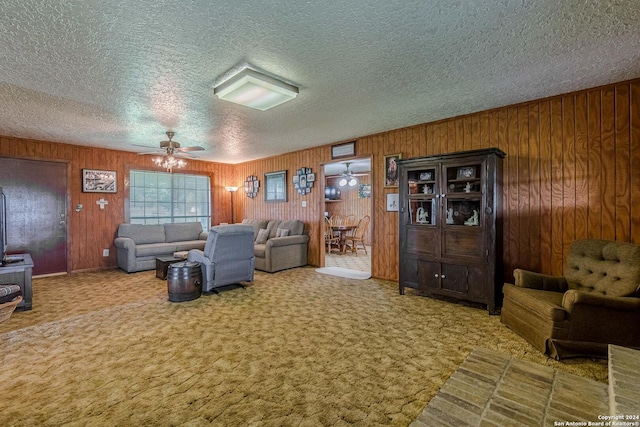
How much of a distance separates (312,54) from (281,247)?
390 cm

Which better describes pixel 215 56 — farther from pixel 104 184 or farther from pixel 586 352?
pixel 104 184

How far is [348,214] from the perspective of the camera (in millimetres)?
10359

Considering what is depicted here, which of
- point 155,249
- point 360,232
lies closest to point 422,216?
point 360,232

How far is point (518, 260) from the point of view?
142 inches

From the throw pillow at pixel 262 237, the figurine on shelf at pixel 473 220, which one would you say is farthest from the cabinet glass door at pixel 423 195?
the throw pillow at pixel 262 237

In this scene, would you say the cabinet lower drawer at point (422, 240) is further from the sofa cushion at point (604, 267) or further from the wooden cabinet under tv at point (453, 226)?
the sofa cushion at point (604, 267)

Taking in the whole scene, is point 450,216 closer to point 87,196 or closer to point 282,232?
point 282,232

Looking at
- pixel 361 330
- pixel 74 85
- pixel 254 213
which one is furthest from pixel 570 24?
pixel 254 213

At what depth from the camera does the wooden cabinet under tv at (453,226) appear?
337cm

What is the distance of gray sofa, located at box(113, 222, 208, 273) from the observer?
5.58m

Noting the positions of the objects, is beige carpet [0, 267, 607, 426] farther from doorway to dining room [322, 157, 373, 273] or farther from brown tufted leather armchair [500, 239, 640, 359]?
doorway to dining room [322, 157, 373, 273]

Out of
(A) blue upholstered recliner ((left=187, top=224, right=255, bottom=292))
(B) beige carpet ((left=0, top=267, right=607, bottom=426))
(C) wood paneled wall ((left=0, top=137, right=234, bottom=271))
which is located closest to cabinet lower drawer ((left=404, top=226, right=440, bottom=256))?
(B) beige carpet ((left=0, top=267, right=607, bottom=426))

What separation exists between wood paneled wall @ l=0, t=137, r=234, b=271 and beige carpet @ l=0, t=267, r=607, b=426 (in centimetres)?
194

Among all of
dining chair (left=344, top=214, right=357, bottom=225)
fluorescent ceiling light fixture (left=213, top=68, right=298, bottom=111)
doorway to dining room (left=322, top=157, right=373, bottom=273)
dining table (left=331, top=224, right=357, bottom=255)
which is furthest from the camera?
dining chair (left=344, top=214, right=357, bottom=225)
